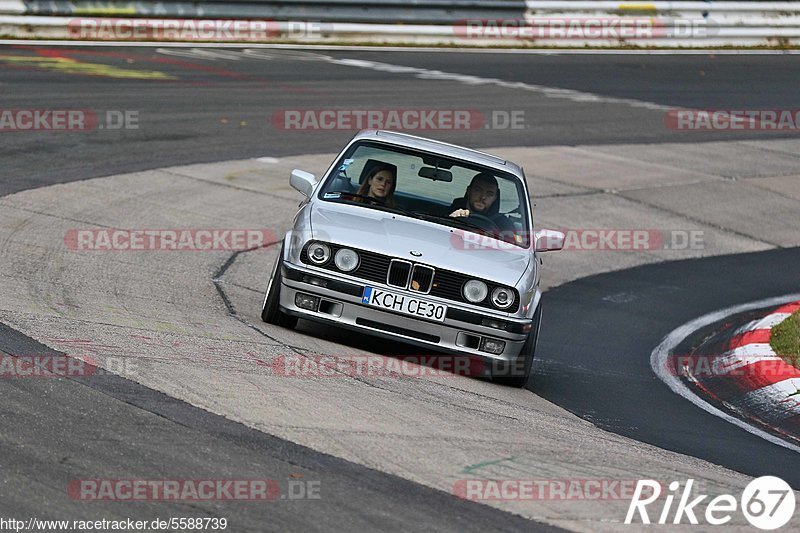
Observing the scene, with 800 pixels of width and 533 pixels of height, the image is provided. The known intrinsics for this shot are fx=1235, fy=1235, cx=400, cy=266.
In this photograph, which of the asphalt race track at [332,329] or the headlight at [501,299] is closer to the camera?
the asphalt race track at [332,329]

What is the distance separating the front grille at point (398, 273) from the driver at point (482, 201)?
103 centimetres

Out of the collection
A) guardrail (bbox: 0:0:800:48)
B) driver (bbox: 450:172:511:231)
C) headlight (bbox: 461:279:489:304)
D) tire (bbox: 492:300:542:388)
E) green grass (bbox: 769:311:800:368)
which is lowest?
green grass (bbox: 769:311:800:368)

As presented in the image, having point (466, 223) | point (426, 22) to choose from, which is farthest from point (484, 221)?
point (426, 22)

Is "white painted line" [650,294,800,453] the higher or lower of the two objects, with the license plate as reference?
lower

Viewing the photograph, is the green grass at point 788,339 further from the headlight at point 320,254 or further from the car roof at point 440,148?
the headlight at point 320,254

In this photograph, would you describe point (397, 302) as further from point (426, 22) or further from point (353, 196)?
point (426, 22)

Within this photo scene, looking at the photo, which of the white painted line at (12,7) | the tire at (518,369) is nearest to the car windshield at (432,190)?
the tire at (518,369)

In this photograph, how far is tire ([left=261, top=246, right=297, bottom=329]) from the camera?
8.37 m

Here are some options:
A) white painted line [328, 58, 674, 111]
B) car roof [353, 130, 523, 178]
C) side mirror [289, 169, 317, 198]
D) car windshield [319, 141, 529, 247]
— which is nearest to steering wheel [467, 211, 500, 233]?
car windshield [319, 141, 529, 247]

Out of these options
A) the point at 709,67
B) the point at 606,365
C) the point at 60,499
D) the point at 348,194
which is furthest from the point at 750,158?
the point at 60,499

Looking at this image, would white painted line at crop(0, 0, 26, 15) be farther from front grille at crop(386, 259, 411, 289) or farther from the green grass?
front grille at crop(386, 259, 411, 289)

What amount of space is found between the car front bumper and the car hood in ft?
0.84

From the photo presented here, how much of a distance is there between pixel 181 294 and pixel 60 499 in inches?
190

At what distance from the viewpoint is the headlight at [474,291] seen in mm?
8094
